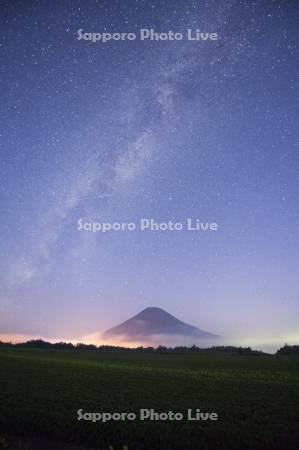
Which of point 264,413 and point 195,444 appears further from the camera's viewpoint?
point 264,413

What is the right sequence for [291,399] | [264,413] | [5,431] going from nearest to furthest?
[5,431]
[264,413]
[291,399]

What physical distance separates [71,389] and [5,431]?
9.22 m

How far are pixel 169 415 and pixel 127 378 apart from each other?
617 inches

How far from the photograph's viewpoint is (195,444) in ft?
46.0

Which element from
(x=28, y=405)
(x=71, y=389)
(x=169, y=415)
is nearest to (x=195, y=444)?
(x=169, y=415)

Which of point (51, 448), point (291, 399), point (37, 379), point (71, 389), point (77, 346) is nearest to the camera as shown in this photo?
point (51, 448)

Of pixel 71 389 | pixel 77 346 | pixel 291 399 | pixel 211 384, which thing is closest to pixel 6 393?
pixel 71 389

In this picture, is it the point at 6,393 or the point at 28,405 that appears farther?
the point at 6,393

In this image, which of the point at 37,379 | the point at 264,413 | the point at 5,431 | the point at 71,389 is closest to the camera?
the point at 5,431

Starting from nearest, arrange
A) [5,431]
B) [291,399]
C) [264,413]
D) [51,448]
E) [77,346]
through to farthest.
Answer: [51,448] → [5,431] → [264,413] → [291,399] → [77,346]

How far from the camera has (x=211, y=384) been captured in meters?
27.9

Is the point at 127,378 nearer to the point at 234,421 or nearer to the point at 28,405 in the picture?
the point at 28,405

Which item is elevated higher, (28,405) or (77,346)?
(28,405)

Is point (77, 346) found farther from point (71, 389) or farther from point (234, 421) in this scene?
point (234, 421)
